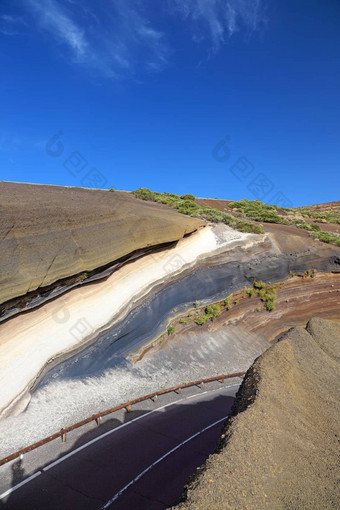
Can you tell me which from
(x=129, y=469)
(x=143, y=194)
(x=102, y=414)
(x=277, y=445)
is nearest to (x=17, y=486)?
(x=129, y=469)

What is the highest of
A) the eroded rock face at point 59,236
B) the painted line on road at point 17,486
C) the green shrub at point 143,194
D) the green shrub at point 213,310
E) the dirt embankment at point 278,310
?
the green shrub at point 143,194

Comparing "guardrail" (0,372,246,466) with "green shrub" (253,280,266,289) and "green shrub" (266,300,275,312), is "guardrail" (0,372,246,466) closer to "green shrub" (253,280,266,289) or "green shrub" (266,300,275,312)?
"green shrub" (266,300,275,312)

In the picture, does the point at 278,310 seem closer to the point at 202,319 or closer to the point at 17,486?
the point at 202,319

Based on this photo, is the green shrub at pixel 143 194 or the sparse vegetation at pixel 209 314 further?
the green shrub at pixel 143 194

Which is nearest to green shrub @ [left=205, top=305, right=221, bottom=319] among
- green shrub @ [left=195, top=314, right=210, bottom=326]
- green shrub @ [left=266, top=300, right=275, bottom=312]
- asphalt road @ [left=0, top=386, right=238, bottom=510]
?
green shrub @ [left=195, top=314, right=210, bottom=326]

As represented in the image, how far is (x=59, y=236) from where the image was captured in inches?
420

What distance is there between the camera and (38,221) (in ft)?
33.8

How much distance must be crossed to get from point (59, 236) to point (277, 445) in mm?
8837

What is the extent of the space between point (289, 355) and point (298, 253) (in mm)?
14653

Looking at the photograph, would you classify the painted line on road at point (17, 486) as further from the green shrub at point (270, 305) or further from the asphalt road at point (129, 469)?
the green shrub at point (270, 305)

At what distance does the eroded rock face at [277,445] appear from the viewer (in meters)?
4.48

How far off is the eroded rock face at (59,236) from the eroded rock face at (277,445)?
693 cm

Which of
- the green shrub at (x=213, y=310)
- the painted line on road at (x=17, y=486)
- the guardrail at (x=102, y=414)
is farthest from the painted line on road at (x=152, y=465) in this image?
the green shrub at (x=213, y=310)

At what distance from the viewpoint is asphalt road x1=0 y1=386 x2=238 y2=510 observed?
740 centimetres
